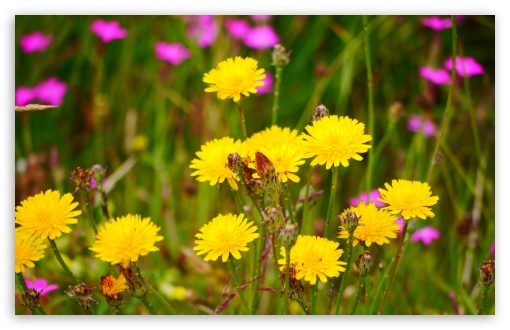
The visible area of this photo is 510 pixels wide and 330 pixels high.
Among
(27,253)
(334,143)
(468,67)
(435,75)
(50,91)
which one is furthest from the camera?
(50,91)

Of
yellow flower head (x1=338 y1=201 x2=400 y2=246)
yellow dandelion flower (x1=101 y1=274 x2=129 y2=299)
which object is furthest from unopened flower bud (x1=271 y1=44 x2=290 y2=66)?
yellow dandelion flower (x1=101 y1=274 x2=129 y2=299)

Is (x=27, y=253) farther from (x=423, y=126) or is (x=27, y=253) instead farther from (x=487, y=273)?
(x=423, y=126)

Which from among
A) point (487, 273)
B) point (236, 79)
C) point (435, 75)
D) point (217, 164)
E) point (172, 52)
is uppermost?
point (172, 52)

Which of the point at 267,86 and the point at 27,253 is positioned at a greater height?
the point at 267,86

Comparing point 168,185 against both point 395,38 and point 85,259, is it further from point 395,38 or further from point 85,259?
point 395,38

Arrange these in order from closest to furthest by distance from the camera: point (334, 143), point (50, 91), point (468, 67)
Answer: point (334, 143) < point (468, 67) < point (50, 91)

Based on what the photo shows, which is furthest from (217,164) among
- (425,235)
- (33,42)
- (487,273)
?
(33,42)

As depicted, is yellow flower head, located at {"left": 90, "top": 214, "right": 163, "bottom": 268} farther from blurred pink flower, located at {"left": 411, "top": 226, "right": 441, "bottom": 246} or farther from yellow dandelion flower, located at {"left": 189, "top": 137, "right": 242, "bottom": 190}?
blurred pink flower, located at {"left": 411, "top": 226, "right": 441, "bottom": 246}
